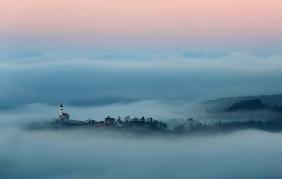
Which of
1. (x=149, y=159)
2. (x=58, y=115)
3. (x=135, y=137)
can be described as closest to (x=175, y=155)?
(x=149, y=159)

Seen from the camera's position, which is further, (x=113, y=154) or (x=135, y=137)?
(x=135, y=137)

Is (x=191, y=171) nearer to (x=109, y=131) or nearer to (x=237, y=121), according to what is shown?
(x=109, y=131)

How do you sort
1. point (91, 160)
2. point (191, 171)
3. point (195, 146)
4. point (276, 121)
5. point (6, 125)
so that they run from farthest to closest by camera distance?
point (276, 121) < point (6, 125) < point (195, 146) < point (91, 160) < point (191, 171)

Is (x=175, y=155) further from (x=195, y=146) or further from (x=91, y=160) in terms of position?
(x=91, y=160)

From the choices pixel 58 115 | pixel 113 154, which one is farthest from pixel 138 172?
pixel 58 115


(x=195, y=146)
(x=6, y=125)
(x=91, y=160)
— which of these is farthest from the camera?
(x=6, y=125)

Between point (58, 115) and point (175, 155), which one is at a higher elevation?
point (58, 115)

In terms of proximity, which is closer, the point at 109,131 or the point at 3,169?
the point at 3,169

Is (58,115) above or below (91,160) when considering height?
above
